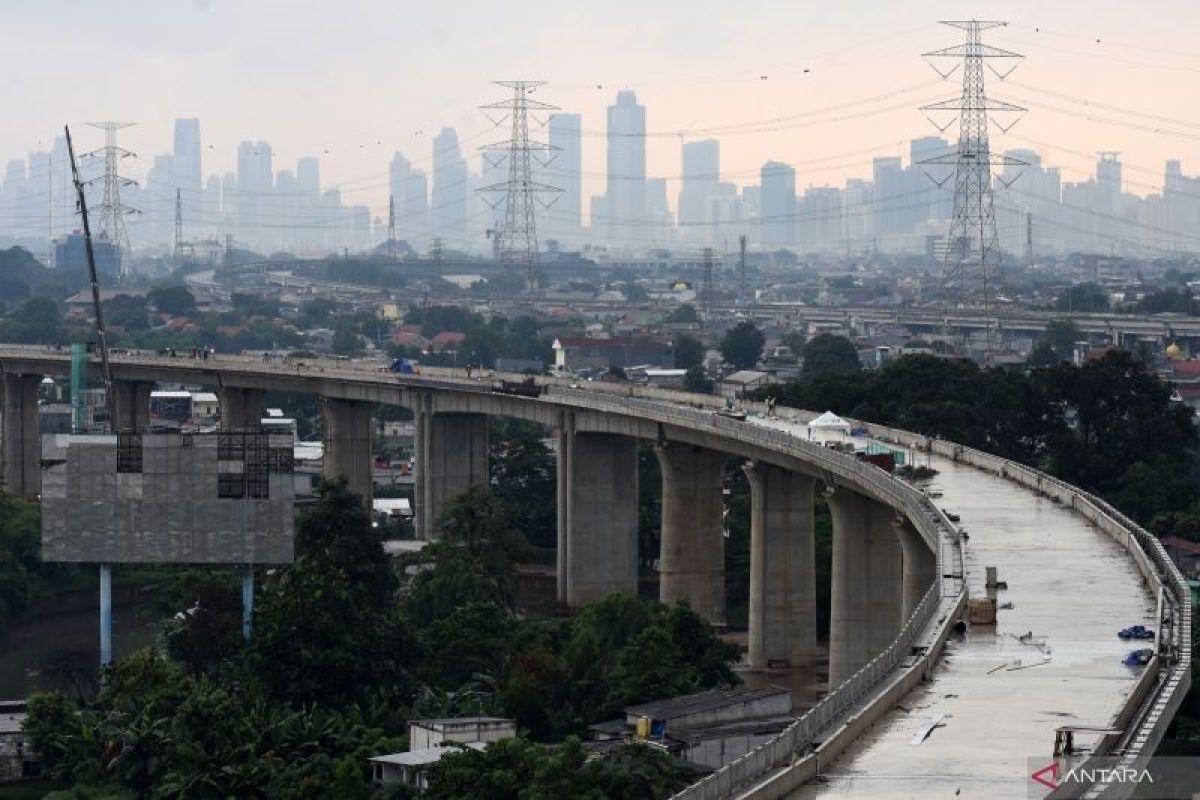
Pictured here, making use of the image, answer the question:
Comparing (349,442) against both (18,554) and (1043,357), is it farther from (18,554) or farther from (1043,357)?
(1043,357)

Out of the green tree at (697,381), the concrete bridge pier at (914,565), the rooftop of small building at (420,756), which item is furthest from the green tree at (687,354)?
the rooftop of small building at (420,756)

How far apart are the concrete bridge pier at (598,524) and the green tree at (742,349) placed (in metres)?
88.5

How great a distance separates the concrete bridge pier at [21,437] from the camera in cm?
11675

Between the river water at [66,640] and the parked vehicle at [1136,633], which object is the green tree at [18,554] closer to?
the river water at [66,640]

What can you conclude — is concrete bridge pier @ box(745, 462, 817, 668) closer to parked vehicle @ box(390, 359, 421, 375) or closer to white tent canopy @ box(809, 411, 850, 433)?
white tent canopy @ box(809, 411, 850, 433)

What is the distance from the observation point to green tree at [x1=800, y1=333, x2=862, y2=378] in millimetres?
160750

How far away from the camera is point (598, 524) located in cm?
8600

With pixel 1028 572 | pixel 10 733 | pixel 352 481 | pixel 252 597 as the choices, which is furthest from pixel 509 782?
pixel 352 481

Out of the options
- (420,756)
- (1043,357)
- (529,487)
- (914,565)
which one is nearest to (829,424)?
(914,565)

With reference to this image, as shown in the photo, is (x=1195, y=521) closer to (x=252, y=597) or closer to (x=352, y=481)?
(x=252, y=597)

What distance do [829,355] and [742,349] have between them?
578 inches

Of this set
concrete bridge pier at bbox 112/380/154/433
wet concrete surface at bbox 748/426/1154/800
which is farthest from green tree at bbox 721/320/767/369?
wet concrete surface at bbox 748/426/1154/800

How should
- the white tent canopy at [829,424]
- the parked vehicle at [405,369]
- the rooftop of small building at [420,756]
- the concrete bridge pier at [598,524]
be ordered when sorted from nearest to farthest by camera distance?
the rooftop of small building at [420,756], the white tent canopy at [829,424], the concrete bridge pier at [598,524], the parked vehicle at [405,369]

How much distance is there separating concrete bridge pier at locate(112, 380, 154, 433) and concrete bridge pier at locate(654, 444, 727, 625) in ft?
144
